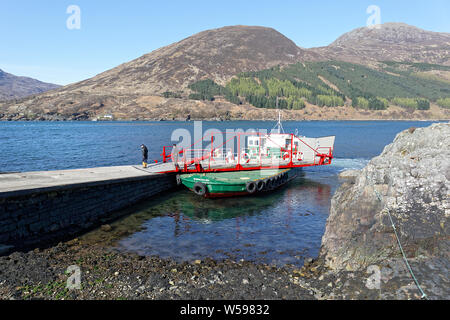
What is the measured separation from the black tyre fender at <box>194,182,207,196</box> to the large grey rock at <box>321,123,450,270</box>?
13.6m

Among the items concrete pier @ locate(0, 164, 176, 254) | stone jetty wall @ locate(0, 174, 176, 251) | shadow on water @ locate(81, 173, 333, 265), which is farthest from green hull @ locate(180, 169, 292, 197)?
stone jetty wall @ locate(0, 174, 176, 251)

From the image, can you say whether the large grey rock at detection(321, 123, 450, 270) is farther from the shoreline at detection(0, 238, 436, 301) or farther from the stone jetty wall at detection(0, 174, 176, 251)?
the stone jetty wall at detection(0, 174, 176, 251)

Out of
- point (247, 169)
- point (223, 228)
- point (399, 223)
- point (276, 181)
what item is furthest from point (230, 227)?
point (276, 181)

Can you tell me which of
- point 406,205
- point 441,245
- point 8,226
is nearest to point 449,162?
point 406,205

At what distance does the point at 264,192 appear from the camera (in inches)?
1180

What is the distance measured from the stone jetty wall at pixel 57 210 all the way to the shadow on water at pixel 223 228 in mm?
1395

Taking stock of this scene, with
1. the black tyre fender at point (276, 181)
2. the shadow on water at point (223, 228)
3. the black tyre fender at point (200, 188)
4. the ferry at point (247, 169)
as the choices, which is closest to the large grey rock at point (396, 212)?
the shadow on water at point (223, 228)

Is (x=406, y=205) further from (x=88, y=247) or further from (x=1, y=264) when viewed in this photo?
(x=1, y=264)

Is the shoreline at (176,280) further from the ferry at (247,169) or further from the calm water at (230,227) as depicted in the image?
the ferry at (247,169)

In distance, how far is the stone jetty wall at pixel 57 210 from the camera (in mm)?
15336

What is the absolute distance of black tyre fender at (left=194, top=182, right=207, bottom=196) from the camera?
26.5 metres

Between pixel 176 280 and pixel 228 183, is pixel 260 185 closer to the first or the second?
pixel 228 183

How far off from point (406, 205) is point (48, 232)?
17.7 meters

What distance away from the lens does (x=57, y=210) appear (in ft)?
57.9
